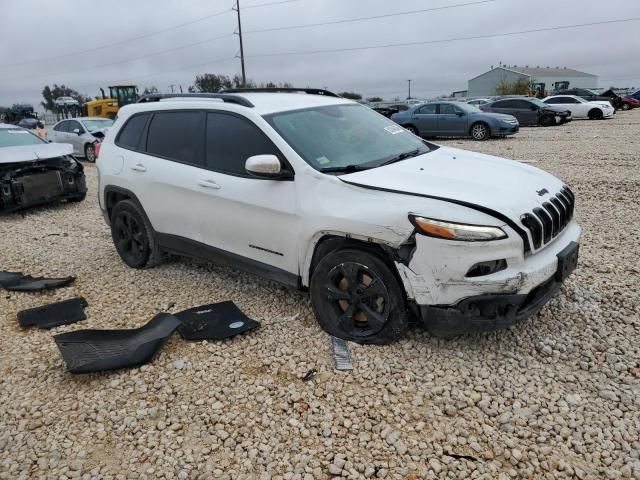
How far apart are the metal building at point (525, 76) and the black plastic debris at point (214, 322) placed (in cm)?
7947

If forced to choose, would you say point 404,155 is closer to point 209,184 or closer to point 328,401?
point 209,184

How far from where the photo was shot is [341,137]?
400 centimetres

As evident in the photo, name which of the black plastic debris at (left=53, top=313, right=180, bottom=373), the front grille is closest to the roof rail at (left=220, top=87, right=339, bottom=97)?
the black plastic debris at (left=53, top=313, right=180, bottom=373)

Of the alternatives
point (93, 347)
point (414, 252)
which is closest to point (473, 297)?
point (414, 252)

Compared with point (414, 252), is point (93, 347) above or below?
below

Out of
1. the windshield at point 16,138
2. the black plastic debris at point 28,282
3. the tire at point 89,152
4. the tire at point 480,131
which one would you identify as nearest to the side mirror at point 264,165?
the black plastic debris at point 28,282

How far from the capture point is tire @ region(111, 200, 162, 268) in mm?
5055

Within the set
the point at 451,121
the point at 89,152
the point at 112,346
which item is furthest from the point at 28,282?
the point at 451,121

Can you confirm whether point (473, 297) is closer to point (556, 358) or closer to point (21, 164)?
point (556, 358)

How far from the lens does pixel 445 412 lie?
2.84 metres

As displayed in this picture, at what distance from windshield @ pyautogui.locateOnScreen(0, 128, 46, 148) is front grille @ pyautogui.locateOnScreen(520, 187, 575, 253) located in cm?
866

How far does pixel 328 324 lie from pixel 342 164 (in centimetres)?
119

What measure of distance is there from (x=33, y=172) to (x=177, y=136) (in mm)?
5036

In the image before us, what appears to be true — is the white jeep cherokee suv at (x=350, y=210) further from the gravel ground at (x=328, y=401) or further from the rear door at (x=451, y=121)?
the rear door at (x=451, y=121)
